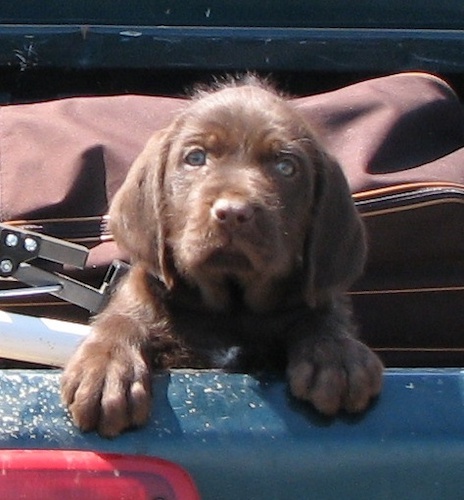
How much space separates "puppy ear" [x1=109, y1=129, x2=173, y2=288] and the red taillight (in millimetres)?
809

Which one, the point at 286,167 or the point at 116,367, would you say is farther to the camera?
the point at 286,167

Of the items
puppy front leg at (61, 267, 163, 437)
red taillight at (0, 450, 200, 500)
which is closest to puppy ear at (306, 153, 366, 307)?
puppy front leg at (61, 267, 163, 437)

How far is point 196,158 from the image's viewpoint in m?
2.60

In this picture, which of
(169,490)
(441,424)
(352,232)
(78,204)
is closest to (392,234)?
(352,232)

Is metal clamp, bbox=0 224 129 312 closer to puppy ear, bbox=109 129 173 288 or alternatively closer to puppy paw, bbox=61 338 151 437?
puppy ear, bbox=109 129 173 288

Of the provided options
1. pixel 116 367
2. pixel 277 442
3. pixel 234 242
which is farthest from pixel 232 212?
pixel 277 442

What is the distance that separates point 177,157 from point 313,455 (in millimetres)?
961

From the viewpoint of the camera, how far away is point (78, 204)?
9.45 feet

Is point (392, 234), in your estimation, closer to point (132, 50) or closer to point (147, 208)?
point (147, 208)

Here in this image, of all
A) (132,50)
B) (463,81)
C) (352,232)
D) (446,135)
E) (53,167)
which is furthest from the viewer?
(463,81)

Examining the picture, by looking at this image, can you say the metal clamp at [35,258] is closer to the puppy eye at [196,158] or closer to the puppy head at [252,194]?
the puppy head at [252,194]

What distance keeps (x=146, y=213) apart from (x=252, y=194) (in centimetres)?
29

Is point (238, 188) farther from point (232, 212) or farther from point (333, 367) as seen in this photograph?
point (333, 367)

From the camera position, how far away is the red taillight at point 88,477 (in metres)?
1.80
